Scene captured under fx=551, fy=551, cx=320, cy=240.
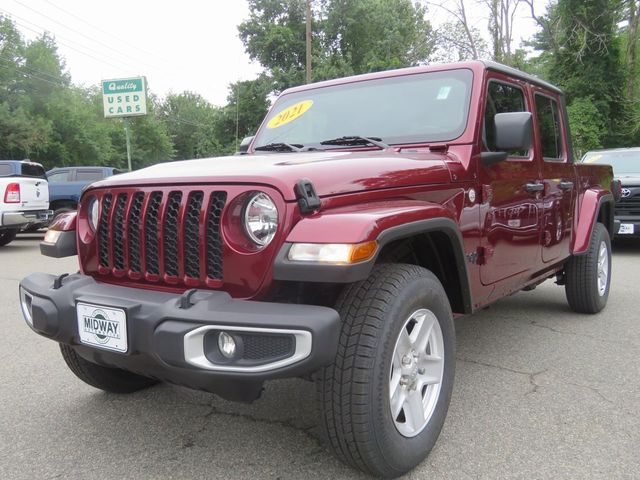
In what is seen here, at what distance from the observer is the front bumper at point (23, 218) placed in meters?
10.4

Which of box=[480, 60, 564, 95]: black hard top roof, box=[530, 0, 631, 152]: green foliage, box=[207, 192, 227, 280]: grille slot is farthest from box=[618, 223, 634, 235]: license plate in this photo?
box=[530, 0, 631, 152]: green foliage

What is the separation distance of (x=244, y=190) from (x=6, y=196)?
10191mm

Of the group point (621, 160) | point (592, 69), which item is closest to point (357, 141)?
point (621, 160)

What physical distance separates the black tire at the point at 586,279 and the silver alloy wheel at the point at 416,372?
263 cm

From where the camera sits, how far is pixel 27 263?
29.5ft

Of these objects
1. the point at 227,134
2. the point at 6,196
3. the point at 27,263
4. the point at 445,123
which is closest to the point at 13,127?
the point at 227,134

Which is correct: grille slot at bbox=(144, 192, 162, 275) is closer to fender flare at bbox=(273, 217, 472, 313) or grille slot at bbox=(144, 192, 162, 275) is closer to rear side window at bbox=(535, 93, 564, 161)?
fender flare at bbox=(273, 217, 472, 313)

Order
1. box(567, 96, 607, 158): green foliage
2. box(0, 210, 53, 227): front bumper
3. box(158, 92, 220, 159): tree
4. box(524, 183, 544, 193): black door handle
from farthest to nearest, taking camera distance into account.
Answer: box(158, 92, 220, 159): tree
box(567, 96, 607, 158): green foliage
box(0, 210, 53, 227): front bumper
box(524, 183, 544, 193): black door handle

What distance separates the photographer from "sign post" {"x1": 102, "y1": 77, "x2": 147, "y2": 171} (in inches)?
610

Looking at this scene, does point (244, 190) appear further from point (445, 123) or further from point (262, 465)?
point (445, 123)

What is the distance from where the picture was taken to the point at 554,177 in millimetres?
3900

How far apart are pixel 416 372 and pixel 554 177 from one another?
2.24 m

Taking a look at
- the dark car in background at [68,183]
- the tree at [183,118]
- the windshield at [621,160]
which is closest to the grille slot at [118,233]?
the windshield at [621,160]

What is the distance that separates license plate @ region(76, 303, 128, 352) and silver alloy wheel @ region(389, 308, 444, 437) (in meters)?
1.02
